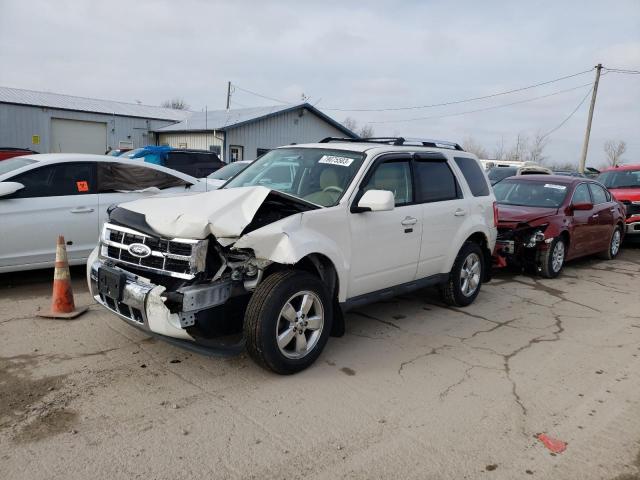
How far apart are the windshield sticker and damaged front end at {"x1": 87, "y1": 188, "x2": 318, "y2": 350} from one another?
0.95m

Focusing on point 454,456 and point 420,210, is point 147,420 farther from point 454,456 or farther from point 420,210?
point 420,210

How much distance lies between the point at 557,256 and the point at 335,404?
6024 millimetres

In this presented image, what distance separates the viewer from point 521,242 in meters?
8.20

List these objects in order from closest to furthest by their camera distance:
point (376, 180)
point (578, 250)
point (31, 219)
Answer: point (376, 180) → point (31, 219) → point (578, 250)

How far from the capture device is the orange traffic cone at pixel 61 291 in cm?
514

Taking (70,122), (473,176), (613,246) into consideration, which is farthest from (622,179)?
(70,122)

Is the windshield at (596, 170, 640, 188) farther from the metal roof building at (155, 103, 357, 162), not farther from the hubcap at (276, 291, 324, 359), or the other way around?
the metal roof building at (155, 103, 357, 162)

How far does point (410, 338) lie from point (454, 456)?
2.08 meters

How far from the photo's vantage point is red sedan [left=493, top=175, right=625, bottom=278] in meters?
8.12

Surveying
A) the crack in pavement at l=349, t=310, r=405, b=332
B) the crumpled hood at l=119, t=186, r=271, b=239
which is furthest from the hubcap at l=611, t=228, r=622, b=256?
the crumpled hood at l=119, t=186, r=271, b=239

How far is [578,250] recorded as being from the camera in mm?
8992

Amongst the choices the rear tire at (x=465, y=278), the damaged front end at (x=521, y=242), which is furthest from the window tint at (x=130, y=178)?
the damaged front end at (x=521, y=242)

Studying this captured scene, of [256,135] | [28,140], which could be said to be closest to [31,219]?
[256,135]

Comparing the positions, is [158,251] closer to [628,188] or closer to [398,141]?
[398,141]
